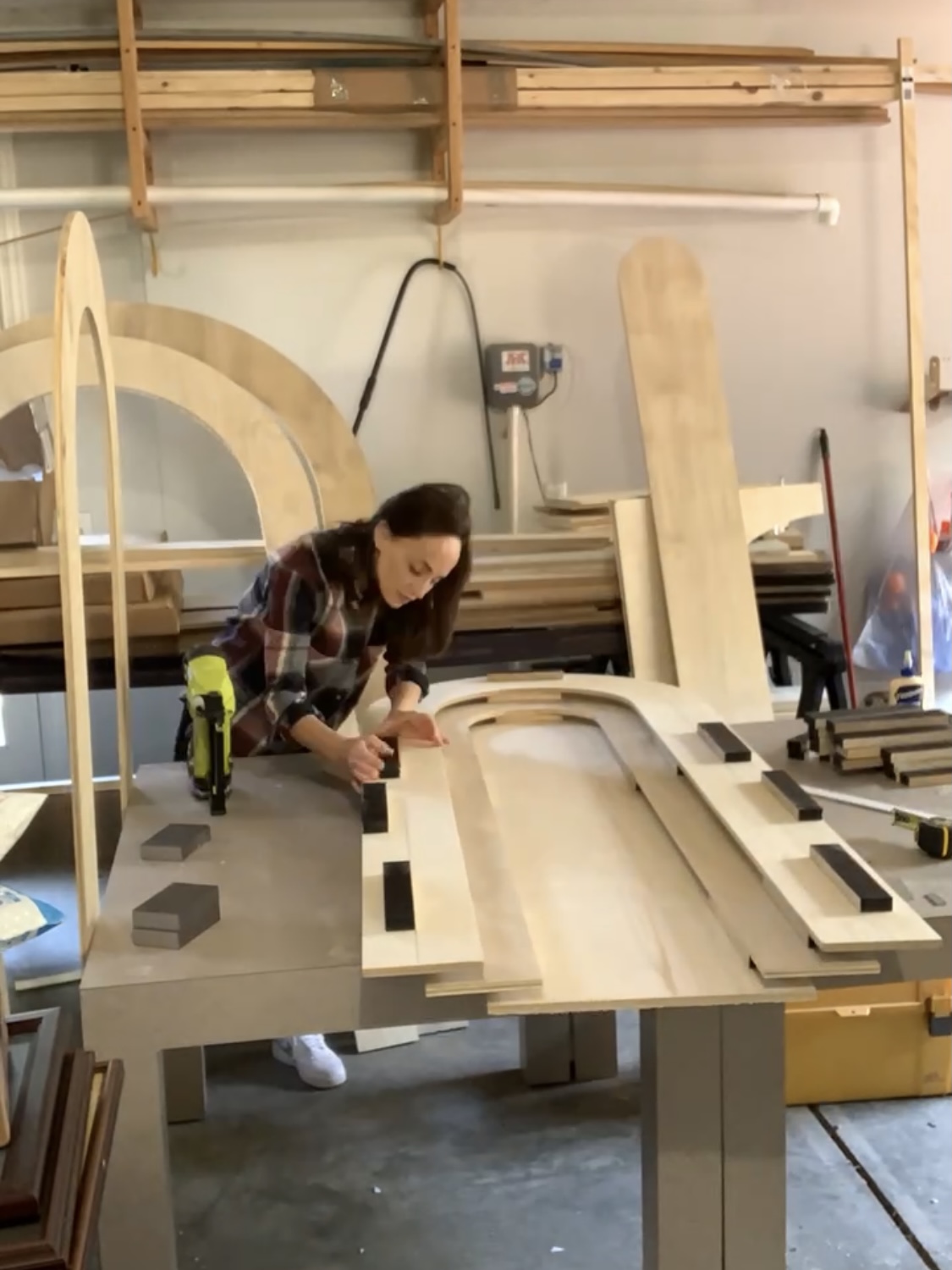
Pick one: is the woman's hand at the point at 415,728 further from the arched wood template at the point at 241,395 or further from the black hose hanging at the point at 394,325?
the black hose hanging at the point at 394,325

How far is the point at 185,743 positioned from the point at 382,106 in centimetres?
182

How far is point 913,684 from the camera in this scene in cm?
199

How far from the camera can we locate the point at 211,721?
63.4 inches

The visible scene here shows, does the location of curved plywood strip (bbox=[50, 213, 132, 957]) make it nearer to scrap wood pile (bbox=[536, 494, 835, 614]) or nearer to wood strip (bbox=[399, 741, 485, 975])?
wood strip (bbox=[399, 741, 485, 975])

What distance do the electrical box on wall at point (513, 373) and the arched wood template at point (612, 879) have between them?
1.64m

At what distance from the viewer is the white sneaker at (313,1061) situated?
2322 millimetres

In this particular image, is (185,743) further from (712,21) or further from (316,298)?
(712,21)

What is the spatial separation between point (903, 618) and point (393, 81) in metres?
2.04

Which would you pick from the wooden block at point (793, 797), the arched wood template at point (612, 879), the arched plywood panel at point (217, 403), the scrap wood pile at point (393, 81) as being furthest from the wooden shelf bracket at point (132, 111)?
the wooden block at point (793, 797)

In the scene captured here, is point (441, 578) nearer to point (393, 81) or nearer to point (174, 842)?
point (174, 842)

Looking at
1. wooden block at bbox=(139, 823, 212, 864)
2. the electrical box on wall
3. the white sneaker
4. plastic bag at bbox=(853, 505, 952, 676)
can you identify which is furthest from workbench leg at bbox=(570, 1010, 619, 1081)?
the electrical box on wall

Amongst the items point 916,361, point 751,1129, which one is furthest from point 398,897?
point 916,361

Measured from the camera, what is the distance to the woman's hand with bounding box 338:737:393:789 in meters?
1.63

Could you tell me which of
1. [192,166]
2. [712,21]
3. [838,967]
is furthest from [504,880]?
[712,21]
